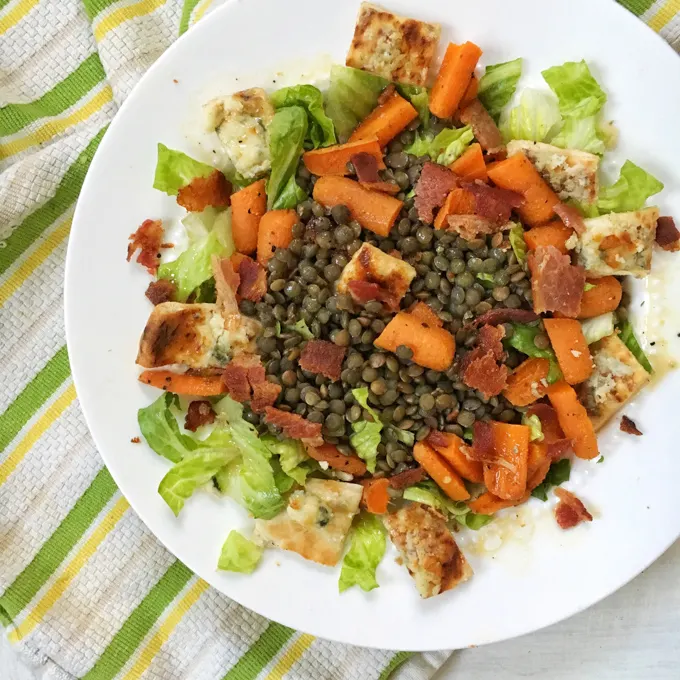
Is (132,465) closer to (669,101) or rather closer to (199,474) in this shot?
(199,474)

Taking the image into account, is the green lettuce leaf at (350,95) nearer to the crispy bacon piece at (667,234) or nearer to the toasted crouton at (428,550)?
the crispy bacon piece at (667,234)

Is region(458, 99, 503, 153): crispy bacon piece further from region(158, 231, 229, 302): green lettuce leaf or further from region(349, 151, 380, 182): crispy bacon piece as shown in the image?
region(158, 231, 229, 302): green lettuce leaf

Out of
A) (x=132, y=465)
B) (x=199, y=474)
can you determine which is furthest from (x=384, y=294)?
(x=132, y=465)

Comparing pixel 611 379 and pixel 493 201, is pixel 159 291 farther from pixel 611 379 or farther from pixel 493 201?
pixel 611 379

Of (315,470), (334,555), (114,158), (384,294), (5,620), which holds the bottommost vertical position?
(5,620)

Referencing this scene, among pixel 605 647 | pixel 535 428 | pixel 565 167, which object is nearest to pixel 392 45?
pixel 565 167
